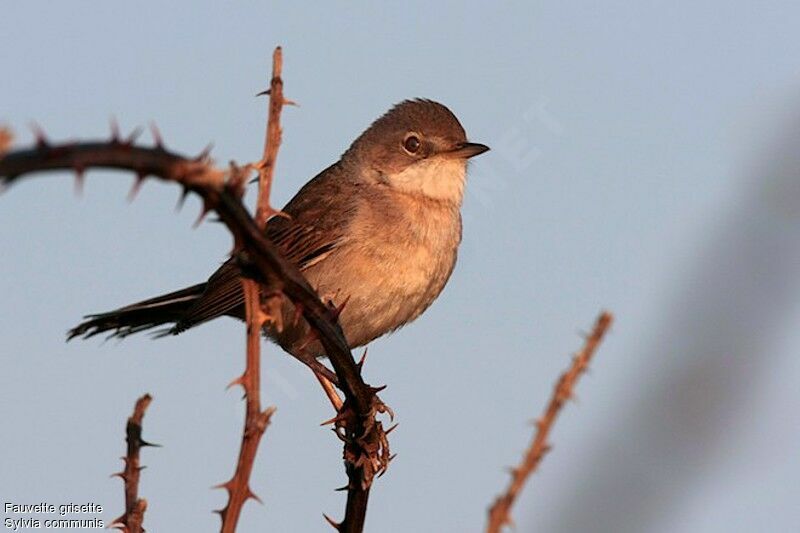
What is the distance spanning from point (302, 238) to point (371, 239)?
0.46 meters

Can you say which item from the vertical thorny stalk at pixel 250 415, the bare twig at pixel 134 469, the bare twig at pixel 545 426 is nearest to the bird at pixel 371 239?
the bare twig at pixel 134 469

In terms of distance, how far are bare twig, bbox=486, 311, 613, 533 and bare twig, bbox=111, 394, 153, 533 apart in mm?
1252

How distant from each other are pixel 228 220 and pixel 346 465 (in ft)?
6.25

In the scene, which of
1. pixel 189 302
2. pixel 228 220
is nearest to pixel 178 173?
pixel 228 220

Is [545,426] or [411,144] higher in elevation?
[411,144]

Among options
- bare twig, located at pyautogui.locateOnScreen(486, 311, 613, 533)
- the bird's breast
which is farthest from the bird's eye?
bare twig, located at pyautogui.locateOnScreen(486, 311, 613, 533)

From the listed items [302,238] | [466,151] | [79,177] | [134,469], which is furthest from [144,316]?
[79,177]

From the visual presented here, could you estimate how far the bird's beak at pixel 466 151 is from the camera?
6738mm

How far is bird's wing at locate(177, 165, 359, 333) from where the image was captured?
602 cm

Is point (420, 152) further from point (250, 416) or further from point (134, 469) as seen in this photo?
point (250, 416)

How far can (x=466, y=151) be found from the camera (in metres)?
6.80

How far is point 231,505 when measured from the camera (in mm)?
1826

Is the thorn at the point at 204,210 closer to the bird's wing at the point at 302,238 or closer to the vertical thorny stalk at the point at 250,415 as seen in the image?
the vertical thorny stalk at the point at 250,415

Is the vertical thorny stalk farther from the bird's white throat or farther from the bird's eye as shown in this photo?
the bird's eye
